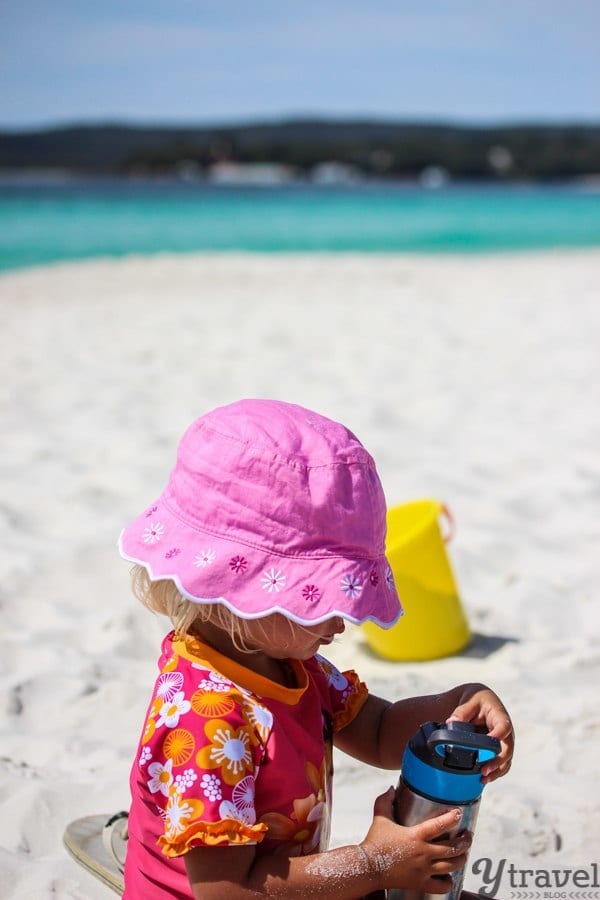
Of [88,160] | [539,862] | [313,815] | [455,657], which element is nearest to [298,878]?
[313,815]

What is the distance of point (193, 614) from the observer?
1404 millimetres

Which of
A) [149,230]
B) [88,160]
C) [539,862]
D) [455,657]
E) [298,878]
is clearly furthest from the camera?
[88,160]

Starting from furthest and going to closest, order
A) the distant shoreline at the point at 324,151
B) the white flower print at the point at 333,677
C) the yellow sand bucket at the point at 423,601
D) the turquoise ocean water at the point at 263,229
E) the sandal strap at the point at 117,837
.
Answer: the distant shoreline at the point at 324,151 → the turquoise ocean water at the point at 263,229 → the yellow sand bucket at the point at 423,601 → the sandal strap at the point at 117,837 → the white flower print at the point at 333,677

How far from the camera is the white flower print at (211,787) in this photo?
1281 mm

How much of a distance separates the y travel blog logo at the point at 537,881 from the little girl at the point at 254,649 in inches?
22.0

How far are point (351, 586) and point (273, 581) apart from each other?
11 centimetres

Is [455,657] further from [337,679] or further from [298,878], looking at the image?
[298,878]

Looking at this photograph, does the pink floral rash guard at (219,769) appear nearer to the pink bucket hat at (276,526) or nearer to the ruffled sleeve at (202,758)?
the ruffled sleeve at (202,758)

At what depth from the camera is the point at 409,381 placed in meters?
5.88

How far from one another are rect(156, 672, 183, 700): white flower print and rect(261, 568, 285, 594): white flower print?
0.19 meters

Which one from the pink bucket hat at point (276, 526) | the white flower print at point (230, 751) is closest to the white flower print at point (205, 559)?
the pink bucket hat at point (276, 526)

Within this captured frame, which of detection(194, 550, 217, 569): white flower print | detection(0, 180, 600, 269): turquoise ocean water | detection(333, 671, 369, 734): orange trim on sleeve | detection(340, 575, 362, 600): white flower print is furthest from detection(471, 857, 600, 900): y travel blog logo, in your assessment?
detection(0, 180, 600, 269): turquoise ocean water

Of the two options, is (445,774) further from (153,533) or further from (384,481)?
(384,481)

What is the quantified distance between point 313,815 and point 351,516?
458 mm
